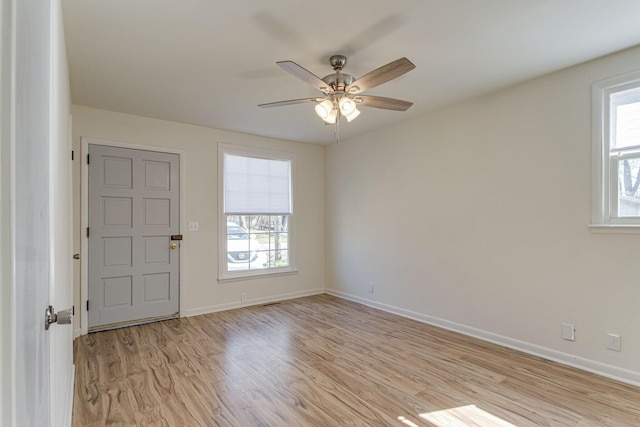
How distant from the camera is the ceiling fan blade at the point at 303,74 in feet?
6.68

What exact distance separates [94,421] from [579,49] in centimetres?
432

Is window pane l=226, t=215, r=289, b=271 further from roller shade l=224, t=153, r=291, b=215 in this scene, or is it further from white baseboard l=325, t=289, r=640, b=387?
white baseboard l=325, t=289, r=640, b=387

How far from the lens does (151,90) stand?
3260 mm

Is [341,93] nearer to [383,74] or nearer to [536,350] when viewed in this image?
[383,74]

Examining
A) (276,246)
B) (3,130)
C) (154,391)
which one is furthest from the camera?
(276,246)

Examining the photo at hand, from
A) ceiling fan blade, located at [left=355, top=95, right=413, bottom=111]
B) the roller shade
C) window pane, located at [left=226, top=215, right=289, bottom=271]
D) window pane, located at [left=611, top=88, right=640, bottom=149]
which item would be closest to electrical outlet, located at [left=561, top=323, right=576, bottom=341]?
window pane, located at [left=611, top=88, right=640, bottom=149]

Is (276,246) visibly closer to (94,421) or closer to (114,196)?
(114,196)

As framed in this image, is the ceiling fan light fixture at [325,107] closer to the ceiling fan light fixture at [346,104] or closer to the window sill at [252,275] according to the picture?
the ceiling fan light fixture at [346,104]

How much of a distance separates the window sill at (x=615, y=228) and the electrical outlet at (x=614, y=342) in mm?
823

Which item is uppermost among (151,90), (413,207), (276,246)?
(151,90)

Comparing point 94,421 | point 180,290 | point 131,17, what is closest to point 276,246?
point 180,290

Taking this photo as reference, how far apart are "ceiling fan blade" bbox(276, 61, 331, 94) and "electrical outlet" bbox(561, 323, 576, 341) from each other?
9.32 ft

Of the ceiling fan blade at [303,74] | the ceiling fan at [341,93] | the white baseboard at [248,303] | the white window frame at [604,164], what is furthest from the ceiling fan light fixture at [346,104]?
the white baseboard at [248,303]

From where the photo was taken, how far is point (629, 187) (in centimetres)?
258
